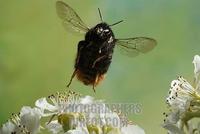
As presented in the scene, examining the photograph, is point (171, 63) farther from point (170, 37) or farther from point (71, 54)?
point (71, 54)

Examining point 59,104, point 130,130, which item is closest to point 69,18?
point 59,104

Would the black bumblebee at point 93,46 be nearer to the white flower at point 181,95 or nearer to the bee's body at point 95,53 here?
the bee's body at point 95,53

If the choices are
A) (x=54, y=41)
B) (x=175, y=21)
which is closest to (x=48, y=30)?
(x=54, y=41)

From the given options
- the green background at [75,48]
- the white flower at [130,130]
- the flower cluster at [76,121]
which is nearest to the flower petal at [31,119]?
the flower cluster at [76,121]

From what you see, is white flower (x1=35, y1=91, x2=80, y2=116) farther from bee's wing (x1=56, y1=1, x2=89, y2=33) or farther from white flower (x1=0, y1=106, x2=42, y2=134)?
bee's wing (x1=56, y1=1, x2=89, y2=33)

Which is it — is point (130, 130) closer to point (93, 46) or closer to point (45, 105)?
point (45, 105)

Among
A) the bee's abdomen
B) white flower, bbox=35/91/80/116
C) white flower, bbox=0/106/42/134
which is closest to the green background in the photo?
the bee's abdomen

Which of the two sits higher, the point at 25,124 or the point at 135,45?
the point at 135,45
